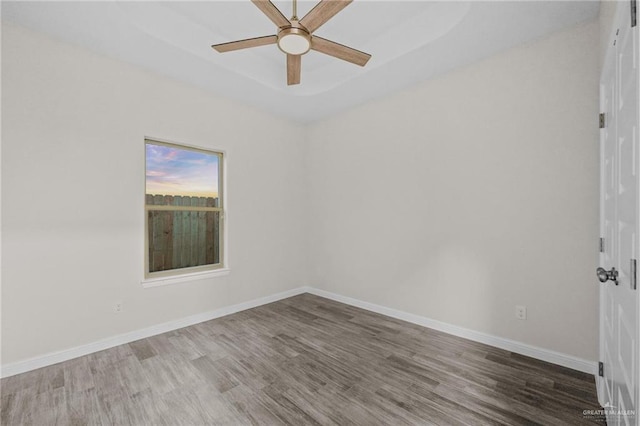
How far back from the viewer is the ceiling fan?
1840 millimetres

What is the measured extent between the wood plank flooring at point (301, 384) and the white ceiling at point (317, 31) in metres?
2.79

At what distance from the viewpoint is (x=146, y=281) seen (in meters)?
3.05

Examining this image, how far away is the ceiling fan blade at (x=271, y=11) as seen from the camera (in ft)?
5.86

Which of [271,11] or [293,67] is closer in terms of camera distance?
[271,11]

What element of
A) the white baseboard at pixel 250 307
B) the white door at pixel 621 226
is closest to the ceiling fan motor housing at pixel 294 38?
the white door at pixel 621 226

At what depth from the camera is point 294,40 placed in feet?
6.86

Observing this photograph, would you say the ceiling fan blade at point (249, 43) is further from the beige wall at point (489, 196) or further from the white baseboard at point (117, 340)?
the white baseboard at point (117, 340)

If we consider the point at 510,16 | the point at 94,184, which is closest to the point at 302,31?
the point at 510,16

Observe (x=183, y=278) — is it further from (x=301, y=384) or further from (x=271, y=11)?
(x=271, y=11)

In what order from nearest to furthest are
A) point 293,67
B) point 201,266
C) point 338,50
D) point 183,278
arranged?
point 338,50
point 293,67
point 183,278
point 201,266

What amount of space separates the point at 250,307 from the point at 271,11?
3359mm

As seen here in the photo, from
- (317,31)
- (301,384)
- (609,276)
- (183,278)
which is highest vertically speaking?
(317,31)

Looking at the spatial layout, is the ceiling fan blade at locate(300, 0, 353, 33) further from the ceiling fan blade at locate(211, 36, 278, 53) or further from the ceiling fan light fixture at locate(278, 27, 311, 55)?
the ceiling fan blade at locate(211, 36, 278, 53)

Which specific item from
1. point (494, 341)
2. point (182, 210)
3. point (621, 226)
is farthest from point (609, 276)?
point (182, 210)
